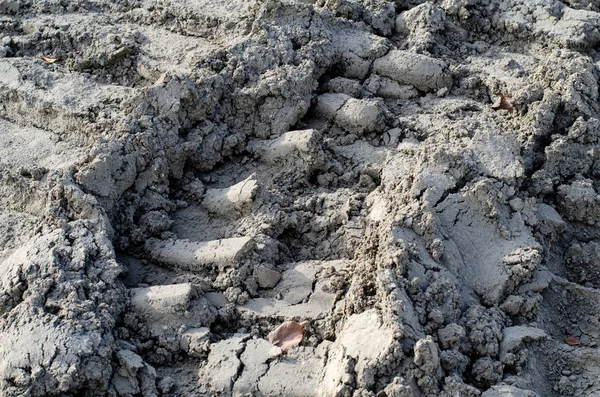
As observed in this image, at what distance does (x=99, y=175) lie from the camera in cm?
305

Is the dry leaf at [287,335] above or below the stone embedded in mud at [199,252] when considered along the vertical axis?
below

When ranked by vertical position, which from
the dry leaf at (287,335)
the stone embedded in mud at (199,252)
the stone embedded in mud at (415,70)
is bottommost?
the dry leaf at (287,335)

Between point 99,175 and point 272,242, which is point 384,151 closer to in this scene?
point 272,242

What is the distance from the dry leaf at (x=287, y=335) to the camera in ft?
8.47

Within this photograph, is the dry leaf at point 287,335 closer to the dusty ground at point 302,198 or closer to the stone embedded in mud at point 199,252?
the dusty ground at point 302,198

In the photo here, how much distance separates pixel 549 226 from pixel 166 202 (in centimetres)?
155

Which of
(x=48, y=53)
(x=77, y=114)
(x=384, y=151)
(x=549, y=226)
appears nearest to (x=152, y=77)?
(x=77, y=114)

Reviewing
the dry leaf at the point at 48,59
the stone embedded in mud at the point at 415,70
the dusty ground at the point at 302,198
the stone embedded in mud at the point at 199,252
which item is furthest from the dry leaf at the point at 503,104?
the dry leaf at the point at 48,59

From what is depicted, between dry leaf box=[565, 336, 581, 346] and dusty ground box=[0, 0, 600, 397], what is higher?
dusty ground box=[0, 0, 600, 397]

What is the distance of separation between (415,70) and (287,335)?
1531 millimetres

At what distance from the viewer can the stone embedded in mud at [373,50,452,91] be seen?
350cm

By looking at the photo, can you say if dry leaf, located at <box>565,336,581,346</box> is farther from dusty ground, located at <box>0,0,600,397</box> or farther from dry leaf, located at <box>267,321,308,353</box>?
dry leaf, located at <box>267,321,308,353</box>

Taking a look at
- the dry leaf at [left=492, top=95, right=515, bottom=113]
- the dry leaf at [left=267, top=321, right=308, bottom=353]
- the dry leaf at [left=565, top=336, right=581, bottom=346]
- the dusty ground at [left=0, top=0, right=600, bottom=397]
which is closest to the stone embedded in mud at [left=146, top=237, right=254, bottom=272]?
the dusty ground at [left=0, top=0, right=600, bottom=397]

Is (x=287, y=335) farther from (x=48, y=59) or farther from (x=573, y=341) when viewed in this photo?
(x=48, y=59)
